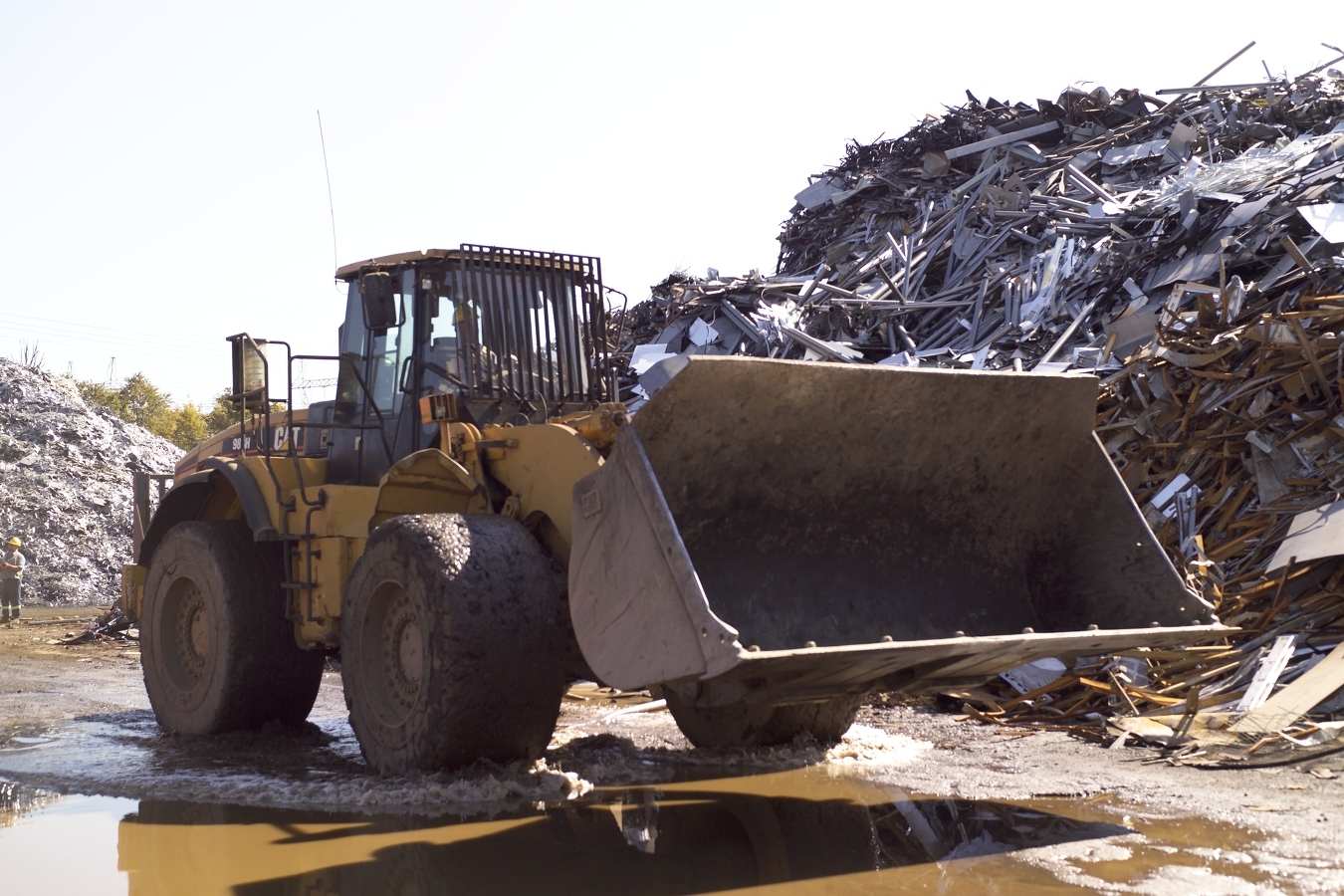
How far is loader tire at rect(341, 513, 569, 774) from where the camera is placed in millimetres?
5805

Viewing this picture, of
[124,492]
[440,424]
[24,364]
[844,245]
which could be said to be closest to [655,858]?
[440,424]

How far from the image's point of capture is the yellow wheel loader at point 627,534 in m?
5.31

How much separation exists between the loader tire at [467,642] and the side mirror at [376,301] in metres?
1.27

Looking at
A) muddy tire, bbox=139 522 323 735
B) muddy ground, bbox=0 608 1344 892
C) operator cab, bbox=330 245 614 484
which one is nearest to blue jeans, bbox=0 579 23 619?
muddy ground, bbox=0 608 1344 892

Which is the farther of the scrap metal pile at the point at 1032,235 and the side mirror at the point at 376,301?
the scrap metal pile at the point at 1032,235

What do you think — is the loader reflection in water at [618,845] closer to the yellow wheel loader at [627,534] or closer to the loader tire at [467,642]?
the loader tire at [467,642]

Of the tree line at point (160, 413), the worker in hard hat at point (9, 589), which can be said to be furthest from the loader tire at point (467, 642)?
the tree line at point (160, 413)

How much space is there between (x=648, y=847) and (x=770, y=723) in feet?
6.55

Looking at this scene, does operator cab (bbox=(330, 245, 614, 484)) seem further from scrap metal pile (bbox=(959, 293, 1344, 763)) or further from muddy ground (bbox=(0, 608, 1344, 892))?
scrap metal pile (bbox=(959, 293, 1344, 763))

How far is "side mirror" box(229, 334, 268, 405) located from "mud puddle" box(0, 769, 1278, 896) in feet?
8.05

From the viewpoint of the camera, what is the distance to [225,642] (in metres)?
7.72

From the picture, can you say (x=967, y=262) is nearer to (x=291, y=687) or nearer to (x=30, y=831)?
(x=291, y=687)

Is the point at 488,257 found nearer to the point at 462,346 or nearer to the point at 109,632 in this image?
the point at 462,346

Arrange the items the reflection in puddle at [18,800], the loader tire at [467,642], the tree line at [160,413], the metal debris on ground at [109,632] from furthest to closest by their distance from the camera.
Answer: the tree line at [160,413] → the metal debris on ground at [109,632] → the reflection in puddle at [18,800] → the loader tire at [467,642]
